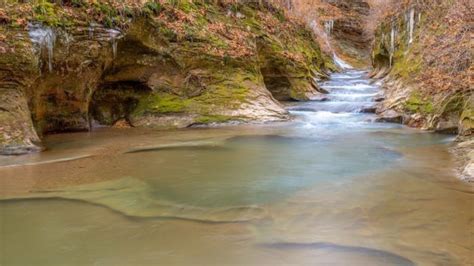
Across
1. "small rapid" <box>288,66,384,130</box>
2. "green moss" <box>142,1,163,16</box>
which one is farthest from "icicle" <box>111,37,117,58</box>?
"small rapid" <box>288,66,384,130</box>

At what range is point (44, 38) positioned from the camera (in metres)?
10.1

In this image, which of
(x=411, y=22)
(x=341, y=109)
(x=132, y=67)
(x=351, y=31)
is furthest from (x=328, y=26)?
(x=132, y=67)

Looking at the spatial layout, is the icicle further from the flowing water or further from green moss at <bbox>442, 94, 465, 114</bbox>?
green moss at <bbox>442, 94, 465, 114</bbox>

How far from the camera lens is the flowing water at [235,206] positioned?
3.69 meters

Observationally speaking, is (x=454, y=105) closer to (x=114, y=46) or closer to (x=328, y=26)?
(x=114, y=46)

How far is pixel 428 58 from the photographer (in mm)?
10609

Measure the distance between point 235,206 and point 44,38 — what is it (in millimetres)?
7572

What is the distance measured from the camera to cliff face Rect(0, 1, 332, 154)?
375 inches

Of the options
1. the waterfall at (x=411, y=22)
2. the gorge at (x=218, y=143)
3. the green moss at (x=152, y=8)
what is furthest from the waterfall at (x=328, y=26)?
the green moss at (x=152, y=8)

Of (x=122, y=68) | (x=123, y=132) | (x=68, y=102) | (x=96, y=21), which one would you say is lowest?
(x=123, y=132)

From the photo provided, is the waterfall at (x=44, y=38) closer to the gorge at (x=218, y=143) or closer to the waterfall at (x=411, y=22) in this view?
the gorge at (x=218, y=143)

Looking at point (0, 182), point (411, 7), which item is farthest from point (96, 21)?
point (411, 7)

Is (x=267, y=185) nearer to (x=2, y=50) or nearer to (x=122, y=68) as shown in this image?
(x=2, y=50)

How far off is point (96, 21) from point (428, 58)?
8.69 m
